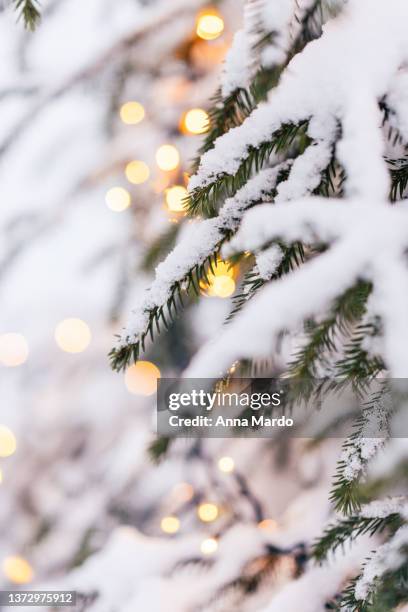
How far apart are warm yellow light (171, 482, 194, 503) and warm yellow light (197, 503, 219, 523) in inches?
4.1

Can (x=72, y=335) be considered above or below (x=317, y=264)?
above

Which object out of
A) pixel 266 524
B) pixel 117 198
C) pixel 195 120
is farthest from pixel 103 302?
pixel 266 524

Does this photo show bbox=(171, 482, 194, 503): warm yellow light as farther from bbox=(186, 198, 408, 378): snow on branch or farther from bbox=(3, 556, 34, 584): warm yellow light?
bbox=(186, 198, 408, 378): snow on branch

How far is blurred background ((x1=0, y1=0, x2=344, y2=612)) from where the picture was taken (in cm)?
90

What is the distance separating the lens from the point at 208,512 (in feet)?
3.52

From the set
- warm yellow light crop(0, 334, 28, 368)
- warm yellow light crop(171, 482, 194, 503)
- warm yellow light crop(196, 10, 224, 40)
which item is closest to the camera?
warm yellow light crop(196, 10, 224, 40)

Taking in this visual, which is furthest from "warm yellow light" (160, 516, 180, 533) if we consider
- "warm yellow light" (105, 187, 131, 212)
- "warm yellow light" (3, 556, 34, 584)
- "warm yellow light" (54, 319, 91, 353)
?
"warm yellow light" (105, 187, 131, 212)

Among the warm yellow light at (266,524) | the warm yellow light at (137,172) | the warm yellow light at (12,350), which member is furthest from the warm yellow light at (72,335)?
the warm yellow light at (266,524)

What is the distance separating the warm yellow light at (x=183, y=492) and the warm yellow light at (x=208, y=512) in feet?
0.34

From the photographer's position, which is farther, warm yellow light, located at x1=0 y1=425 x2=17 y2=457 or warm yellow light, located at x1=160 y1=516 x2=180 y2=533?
warm yellow light, located at x1=0 y1=425 x2=17 y2=457

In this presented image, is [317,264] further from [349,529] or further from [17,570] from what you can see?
[17,570]

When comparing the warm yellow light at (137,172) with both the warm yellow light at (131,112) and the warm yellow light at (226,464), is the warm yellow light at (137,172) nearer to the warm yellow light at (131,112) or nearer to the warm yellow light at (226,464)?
the warm yellow light at (131,112)

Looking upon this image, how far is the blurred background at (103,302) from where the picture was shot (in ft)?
2.96

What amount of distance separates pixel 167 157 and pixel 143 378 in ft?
1.86
